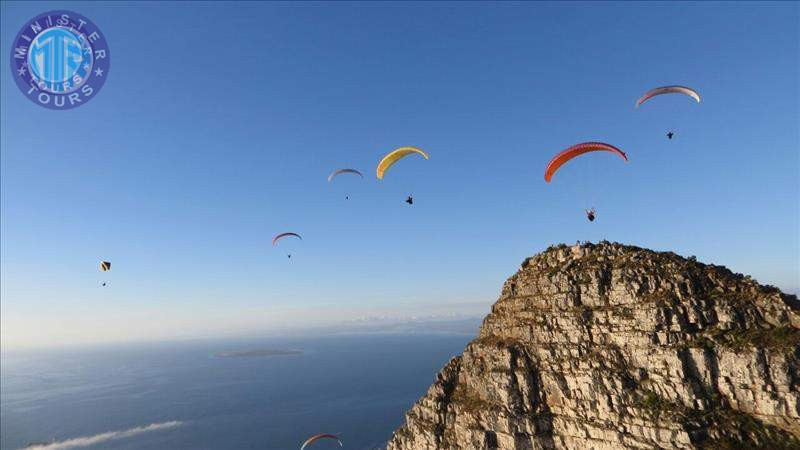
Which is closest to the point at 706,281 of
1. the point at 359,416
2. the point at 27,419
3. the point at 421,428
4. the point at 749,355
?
the point at 749,355

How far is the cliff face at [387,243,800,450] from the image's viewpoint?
46.4 meters

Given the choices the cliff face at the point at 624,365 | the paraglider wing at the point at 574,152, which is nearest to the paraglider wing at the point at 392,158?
the paraglider wing at the point at 574,152

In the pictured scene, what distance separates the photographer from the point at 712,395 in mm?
48938

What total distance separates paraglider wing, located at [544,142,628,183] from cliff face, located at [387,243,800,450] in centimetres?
1883

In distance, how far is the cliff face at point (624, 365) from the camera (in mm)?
46438

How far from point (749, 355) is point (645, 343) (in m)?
10.8

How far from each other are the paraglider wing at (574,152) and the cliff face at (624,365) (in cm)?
1883

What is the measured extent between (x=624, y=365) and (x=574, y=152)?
30.7 meters

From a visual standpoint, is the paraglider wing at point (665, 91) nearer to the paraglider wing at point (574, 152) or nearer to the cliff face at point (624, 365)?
the paraglider wing at point (574, 152)

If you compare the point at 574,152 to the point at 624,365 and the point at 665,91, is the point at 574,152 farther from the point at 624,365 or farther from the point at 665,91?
the point at 624,365

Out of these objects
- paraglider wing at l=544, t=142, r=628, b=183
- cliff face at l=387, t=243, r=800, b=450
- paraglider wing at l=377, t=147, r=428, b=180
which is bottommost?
cliff face at l=387, t=243, r=800, b=450

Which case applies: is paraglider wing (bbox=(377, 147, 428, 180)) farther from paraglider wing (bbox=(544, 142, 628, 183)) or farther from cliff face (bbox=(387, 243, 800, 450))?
cliff face (bbox=(387, 243, 800, 450))

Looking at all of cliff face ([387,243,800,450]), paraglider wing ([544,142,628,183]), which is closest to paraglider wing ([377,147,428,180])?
paraglider wing ([544,142,628,183])

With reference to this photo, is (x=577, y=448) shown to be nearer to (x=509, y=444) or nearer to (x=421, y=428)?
(x=509, y=444)
